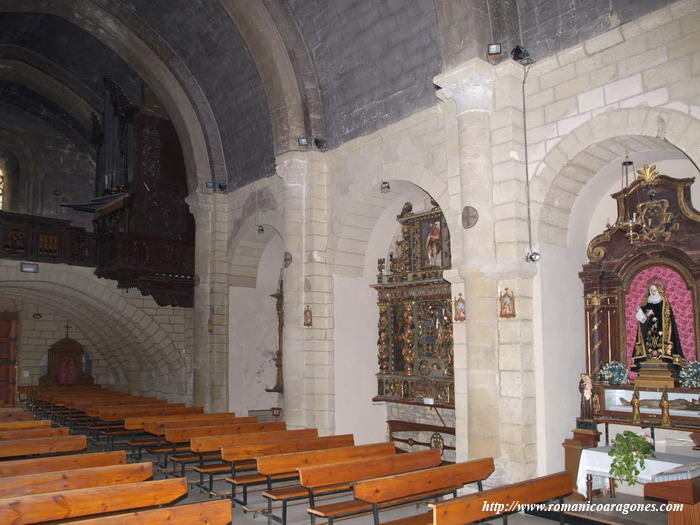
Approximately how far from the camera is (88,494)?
5.04 m

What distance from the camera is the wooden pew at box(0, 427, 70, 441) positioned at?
8.41 metres

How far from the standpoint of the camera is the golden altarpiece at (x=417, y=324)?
35.7ft

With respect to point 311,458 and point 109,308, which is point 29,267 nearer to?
point 109,308

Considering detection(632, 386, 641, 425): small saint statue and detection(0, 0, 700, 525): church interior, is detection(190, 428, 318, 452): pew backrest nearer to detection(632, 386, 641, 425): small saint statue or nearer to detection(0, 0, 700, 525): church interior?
detection(0, 0, 700, 525): church interior

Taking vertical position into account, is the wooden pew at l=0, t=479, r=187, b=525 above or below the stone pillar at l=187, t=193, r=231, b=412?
below

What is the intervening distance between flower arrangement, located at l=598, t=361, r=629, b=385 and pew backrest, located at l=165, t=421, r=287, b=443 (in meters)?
5.10

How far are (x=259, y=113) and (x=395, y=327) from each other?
5.37 meters

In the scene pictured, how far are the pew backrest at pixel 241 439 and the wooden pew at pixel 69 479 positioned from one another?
5.34 feet

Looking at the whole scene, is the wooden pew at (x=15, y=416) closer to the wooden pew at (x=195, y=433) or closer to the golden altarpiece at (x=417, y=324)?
the wooden pew at (x=195, y=433)

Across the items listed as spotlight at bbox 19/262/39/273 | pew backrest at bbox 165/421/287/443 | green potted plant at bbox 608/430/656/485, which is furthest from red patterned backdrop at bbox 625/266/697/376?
spotlight at bbox 19/262/39/273

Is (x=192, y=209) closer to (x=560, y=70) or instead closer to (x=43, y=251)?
(x=43, y=251)

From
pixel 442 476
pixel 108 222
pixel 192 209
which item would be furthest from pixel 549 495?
pixel 108 222

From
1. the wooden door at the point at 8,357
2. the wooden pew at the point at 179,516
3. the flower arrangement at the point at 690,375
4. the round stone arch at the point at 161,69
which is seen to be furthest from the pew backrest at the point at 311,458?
the wooden door at the point at 8,357

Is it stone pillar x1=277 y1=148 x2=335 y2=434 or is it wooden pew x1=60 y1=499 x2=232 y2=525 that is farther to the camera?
stone pillar x1=277 y1=148 x2=335 y2=434
